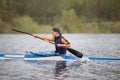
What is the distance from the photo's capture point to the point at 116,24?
86.1 meters

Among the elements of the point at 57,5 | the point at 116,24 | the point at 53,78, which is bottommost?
the point at 53,78

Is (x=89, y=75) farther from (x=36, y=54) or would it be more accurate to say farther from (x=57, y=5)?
(x=57, y=5)

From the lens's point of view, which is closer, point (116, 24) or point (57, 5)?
point (116, 24)

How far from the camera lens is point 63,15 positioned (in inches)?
3401

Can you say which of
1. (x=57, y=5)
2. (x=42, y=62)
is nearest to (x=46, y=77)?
(x=42, y=62)

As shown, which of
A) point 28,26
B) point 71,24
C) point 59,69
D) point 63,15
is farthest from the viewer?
point 63,15

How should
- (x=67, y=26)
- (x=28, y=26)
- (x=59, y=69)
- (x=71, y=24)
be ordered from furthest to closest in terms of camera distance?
(x=67, y=26)
(x=71, y=24)
(x=28, y=26)
(x=59, y=69)

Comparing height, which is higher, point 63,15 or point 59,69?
point 63,15

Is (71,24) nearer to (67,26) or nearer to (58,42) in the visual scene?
(67,26)

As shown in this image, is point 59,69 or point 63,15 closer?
point 59,69

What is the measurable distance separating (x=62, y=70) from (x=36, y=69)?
1461mm

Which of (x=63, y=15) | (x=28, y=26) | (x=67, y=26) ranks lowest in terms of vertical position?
(x=28, y=26)

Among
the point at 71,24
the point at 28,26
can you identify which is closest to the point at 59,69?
the point at 28,26

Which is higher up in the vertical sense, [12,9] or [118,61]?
[12,9]
